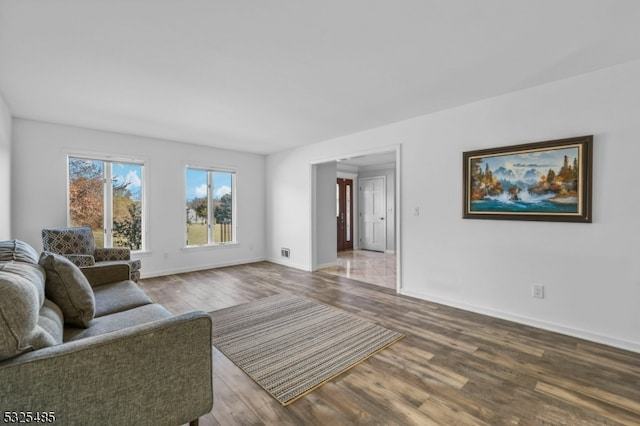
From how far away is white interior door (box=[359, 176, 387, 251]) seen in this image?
8086 millimetres

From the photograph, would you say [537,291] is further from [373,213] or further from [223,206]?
[373,213]

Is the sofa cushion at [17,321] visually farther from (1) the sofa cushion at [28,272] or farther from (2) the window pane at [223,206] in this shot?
(2) the window pane at [223,206]

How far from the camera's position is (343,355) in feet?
7.79

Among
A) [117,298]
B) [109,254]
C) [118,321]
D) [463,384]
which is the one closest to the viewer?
[118,321]

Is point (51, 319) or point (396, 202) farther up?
point (396, 202)

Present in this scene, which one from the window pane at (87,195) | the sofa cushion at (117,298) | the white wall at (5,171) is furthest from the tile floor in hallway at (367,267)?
the white wall at (5,171)

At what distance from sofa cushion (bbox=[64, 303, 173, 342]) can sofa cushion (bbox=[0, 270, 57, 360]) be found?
0.53 m

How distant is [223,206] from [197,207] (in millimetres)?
525

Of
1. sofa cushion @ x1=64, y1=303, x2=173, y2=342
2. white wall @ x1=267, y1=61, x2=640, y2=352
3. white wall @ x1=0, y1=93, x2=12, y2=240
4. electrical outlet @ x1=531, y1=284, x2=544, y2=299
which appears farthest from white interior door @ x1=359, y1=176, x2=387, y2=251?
white wall @ x1=0, y1=93, x2=12, y2=240

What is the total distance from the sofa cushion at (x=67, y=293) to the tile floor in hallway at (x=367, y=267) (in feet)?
12.0

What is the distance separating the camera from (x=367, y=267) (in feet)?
19.4

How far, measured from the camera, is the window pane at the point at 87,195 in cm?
436

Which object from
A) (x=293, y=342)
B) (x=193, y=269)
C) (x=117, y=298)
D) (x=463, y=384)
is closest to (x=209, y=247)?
(x=193, y=269)

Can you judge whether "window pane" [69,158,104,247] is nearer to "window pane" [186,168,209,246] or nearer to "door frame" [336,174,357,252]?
"window pane" [186,168,209,246]
